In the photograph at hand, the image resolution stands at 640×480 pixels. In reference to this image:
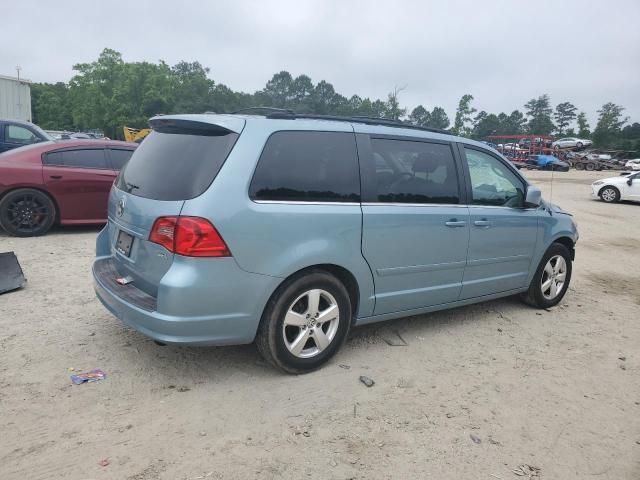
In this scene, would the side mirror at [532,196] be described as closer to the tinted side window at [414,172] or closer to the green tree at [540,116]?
the tinted side window at [414,172]

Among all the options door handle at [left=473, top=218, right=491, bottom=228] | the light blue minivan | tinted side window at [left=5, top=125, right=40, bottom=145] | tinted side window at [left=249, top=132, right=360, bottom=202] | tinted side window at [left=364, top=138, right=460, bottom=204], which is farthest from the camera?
tinted side window at [left=5, top=125, right=40, bottom=145]

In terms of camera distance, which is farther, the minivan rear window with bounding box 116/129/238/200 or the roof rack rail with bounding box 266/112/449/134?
the roof rack rail with bounding box 266/112/449/134

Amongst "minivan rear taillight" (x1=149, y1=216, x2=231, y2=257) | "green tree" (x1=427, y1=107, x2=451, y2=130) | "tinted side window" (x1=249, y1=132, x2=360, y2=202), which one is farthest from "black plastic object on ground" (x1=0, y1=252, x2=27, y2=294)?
"green tree" (x1=427, y1=107, x2=451, y2=130)

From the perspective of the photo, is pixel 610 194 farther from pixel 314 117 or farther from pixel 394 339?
pixel 314 117

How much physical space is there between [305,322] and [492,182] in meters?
2.39

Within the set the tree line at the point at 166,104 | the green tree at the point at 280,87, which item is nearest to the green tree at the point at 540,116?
the tree line at the point at 166,104

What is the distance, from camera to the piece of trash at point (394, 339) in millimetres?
4199

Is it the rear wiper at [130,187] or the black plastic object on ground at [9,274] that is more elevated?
the rear wiper at [130,187]

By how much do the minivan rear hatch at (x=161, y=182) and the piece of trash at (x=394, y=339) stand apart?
6.65 feet

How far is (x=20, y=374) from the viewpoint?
3.35 meters

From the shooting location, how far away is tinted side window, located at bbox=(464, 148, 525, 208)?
446 centimetres

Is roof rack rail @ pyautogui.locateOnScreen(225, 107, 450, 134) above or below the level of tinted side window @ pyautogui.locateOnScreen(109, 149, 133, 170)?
above

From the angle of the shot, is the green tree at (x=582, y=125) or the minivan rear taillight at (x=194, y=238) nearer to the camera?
the minivan rear taillight at (x=194, y=238)

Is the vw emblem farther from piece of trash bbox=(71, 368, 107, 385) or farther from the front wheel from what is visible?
the front wheel
